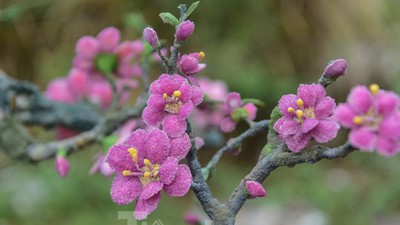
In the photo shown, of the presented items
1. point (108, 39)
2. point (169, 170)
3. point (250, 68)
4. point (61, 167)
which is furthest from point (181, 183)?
point (250, 68)

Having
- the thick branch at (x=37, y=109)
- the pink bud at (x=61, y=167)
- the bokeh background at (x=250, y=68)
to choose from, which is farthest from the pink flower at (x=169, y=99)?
the bokeh background at (x=250, y=68)

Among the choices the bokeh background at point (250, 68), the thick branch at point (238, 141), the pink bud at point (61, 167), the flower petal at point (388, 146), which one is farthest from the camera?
the bokeh background at point (250, 68)

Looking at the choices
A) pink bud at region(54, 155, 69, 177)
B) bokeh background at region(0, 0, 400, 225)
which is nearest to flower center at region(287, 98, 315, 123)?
pink bud at region(54, 155, 69, 177)

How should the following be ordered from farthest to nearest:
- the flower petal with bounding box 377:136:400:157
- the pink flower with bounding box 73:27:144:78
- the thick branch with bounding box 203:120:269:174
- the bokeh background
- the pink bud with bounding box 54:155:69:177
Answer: the bokeh background, the pink flower with bounding box 73:27:144:78, the pink bud with bounding box 54:155:69:177, the thick branch with bounding box 203:120:269:174, the flower petal with bounding box 377:136:400:157

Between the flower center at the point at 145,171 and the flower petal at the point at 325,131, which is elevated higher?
the flower petal at the point at 325,131

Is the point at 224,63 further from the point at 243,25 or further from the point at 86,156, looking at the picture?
the point at 86,156

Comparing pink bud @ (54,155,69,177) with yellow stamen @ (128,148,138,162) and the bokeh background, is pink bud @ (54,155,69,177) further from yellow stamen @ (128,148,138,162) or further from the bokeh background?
the bokeh background

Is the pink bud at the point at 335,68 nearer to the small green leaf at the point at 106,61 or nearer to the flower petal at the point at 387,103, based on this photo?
the flower petal at the point at 387,103
